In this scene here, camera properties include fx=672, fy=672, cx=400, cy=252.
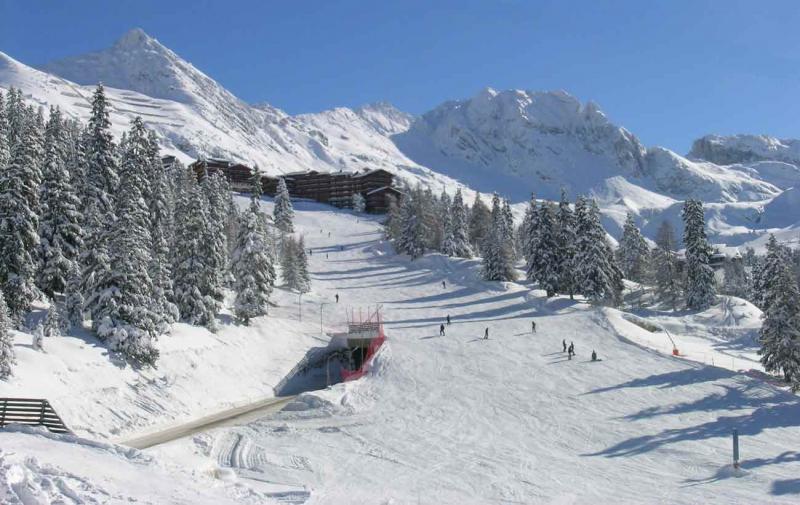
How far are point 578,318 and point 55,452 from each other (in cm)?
4574

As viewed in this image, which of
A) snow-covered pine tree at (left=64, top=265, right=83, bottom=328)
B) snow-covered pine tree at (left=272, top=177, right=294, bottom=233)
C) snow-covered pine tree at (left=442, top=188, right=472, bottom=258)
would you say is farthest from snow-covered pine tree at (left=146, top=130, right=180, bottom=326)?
snow-covered pine tree at (left=272, top=177, right=294, bottom=233)

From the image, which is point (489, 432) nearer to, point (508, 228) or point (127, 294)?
point (127, 294)

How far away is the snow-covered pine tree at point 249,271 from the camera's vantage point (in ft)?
176

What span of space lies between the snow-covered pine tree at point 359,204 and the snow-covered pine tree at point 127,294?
4468 inches

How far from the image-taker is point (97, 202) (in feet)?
140

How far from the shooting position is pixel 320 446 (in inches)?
1096

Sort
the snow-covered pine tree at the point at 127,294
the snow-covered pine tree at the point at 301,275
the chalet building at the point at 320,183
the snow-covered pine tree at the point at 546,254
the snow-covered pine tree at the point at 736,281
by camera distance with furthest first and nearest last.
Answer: the chalet building at the point at 320,183
the snow-covered pine tree at the point at 736,281
the snow-covered pine tree at the point at 301,275
the snow-covered pine tree at the point at 546,254
the snow-covered pine tree at the point at 127,294

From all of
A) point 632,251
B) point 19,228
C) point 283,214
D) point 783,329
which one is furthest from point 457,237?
point 19,228

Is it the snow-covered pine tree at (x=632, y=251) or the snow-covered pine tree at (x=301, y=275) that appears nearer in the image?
the snow-covered pine tree at (x=301, y=275)

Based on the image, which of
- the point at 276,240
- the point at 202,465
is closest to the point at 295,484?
the point at 202,465

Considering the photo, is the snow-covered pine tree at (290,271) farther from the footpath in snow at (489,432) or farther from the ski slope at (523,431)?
the ski slope at (523,431)

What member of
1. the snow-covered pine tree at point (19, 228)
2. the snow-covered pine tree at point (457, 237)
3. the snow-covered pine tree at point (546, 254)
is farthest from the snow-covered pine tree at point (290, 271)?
the snow-covered pine tree at point (19, 228)

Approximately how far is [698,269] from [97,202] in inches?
2280

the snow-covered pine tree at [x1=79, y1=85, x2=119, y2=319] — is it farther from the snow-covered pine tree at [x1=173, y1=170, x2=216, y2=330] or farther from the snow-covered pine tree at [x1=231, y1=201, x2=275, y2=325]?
the snow-covered pine tree at [x1=231, y1=201, x2=275, y2=325]
